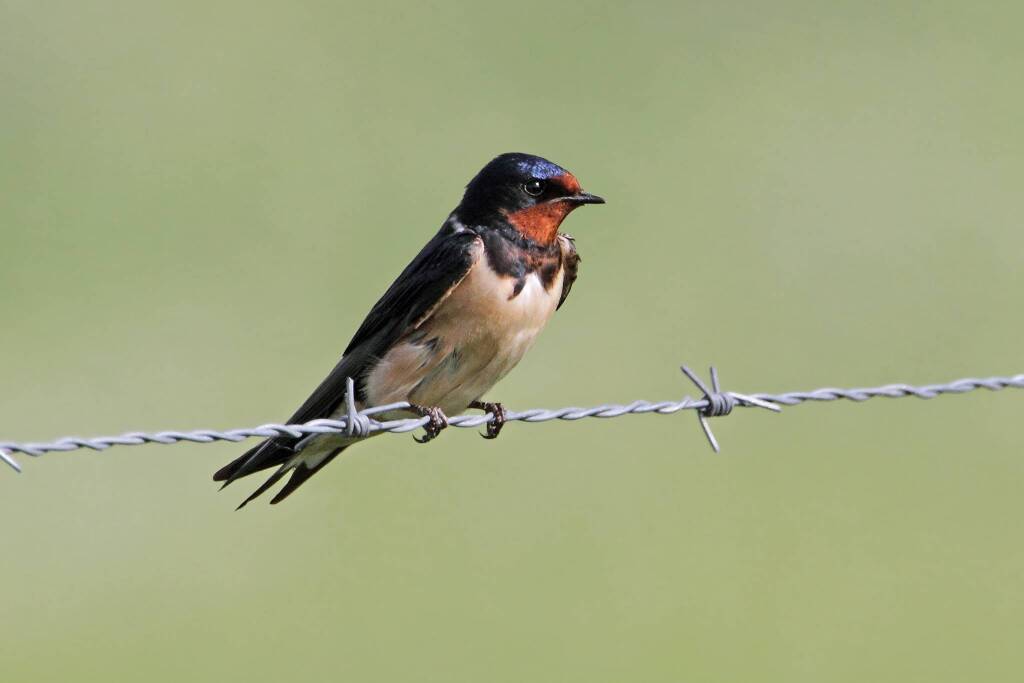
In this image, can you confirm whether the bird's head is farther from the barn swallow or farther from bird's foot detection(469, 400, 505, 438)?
bird's foot detection(469, 400, 505, 438)

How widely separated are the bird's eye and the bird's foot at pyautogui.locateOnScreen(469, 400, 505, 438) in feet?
2.13

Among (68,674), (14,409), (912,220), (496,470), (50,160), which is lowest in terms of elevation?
(68,674)

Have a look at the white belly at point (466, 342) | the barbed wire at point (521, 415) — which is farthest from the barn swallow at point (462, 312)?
the barbed wire at point (521, 415)

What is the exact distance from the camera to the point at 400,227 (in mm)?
10031

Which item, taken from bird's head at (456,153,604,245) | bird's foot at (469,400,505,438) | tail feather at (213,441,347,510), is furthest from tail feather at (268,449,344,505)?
bird's head at (456,153,604,245)

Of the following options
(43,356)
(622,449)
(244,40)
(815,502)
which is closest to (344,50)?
(244,40)

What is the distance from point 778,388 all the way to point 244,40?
558 centimetres

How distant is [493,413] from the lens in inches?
201

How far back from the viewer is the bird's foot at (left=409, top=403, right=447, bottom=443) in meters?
4.82

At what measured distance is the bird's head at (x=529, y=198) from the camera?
16.4 ft

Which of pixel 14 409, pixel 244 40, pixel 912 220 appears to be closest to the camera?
pixel 14 409

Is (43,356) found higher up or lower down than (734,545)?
higher up

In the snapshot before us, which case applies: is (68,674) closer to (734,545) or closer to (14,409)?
(14,409)

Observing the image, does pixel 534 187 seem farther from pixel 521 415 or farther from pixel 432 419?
pixel 521 415
